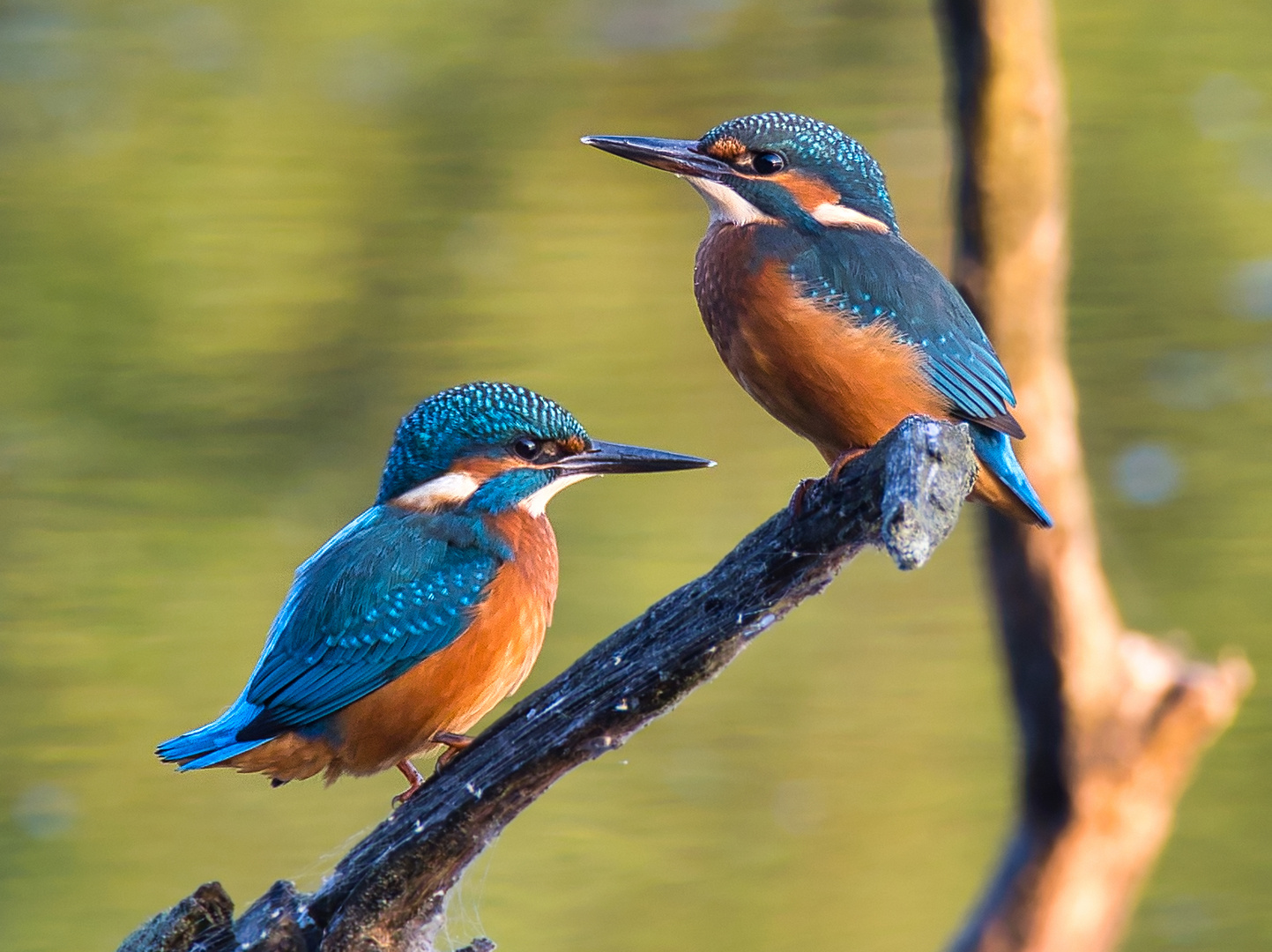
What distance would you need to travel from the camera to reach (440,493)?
5.56 ft

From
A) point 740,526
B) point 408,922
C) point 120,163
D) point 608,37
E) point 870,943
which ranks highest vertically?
point 120,163

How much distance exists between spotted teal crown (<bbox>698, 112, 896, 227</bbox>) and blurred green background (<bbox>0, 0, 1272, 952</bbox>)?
2.02 meters

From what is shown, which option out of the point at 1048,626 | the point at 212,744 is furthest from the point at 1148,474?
the point at 212,744

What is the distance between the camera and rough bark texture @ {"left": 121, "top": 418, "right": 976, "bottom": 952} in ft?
3.95

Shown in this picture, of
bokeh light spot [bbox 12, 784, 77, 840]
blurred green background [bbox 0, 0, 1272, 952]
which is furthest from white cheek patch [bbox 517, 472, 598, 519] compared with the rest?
bokeh light spot [bbox 12, 784, 77, 840]

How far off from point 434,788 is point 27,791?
2.68 m

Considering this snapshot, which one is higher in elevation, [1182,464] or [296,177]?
[296,177]

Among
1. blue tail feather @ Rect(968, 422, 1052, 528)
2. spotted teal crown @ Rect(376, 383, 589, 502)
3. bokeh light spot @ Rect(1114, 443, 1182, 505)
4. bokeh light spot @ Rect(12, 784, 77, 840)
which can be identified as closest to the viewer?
blue tail feather @ Rect(968, 422, 1052, 528)

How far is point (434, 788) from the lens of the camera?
1.45 m

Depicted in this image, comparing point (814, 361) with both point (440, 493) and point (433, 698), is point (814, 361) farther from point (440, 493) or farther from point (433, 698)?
point (433, 698)

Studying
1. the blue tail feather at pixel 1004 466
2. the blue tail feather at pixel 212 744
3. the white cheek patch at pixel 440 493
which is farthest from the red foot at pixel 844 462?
the blue tail feather at pixel 212 744

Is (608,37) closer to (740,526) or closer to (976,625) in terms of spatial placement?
(740,526)

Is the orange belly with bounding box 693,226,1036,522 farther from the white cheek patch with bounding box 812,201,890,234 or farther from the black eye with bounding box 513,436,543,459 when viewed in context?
the black eye with bounding box 513,436,543,459

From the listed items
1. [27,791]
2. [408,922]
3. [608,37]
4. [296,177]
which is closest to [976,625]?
[608,37]
